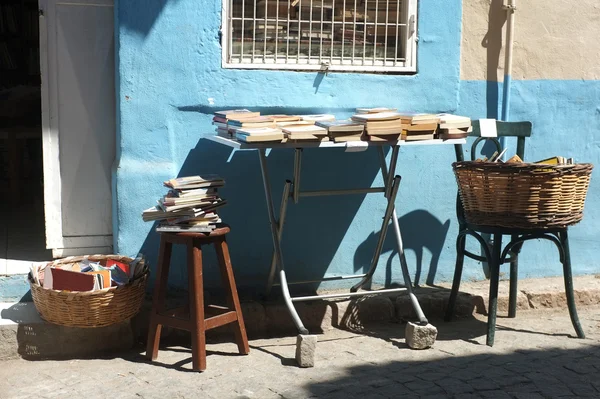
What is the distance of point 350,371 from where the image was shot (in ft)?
15.7

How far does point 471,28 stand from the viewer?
5980mm

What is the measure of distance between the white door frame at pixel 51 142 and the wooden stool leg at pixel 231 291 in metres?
1.10

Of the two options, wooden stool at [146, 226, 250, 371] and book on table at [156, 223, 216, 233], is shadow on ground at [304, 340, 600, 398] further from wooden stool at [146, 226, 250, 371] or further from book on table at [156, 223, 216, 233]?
book on table at [156, 223, 216, 233]

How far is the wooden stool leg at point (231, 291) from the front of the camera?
4.91 metres

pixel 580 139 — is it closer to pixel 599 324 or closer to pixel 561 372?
pixel 599 324

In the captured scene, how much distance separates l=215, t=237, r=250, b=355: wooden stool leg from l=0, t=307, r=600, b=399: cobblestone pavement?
0.10 meters

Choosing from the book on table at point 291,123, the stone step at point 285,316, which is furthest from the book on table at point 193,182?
the stone step at point 285,316

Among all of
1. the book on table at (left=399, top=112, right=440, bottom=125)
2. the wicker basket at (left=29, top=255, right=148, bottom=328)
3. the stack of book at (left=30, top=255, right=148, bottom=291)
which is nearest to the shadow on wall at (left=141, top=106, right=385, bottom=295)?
the stack of book at (left=30, top=255, right=148, bottom=291)

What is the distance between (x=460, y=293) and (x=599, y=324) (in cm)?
93

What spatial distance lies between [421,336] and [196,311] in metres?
1.39

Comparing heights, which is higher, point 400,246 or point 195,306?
point 400,246

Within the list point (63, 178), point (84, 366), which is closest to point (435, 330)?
point (84, 366)

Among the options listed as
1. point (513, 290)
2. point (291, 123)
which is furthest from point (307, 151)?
point (513, 290)

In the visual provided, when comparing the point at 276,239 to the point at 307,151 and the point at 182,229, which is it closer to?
the point at 182,229
